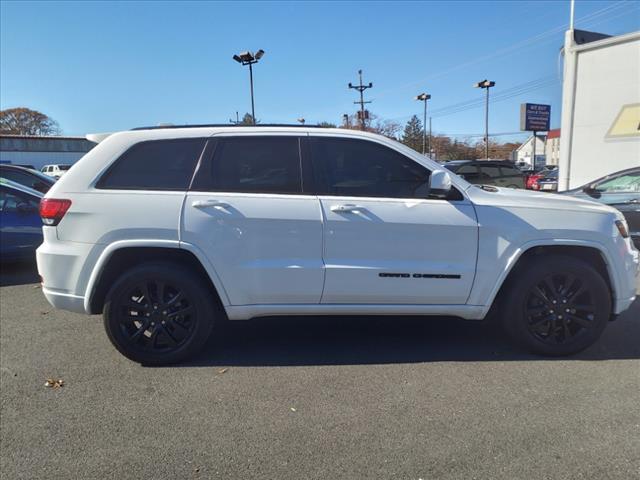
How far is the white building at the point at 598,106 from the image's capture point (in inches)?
524

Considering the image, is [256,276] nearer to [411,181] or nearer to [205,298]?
[205,298]

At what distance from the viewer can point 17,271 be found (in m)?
7.51

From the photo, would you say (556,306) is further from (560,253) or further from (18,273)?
(18,273)

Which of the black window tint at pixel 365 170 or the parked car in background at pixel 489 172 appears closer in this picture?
the black window tint at pixel 365 170

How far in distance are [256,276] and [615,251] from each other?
2941 millimetres

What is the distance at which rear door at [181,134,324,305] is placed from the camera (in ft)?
11.9

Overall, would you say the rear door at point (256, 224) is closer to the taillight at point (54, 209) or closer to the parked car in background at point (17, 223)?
the taillight at point (54, 209)

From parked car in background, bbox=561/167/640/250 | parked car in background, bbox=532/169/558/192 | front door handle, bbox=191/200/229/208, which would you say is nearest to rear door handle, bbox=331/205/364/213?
front door handle, bbox=191/200/229/208

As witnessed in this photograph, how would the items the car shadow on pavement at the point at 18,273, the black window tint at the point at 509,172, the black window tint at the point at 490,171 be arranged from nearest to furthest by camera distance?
1. the car shadow on pavement at the point at 18,273
2. the black window tint at the point at 490,171
3. the black window tint at the point at 509,172

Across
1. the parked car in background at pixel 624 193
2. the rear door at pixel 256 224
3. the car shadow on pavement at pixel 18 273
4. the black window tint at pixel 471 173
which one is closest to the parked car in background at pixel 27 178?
the car shadow on pavement at pixel 18 273

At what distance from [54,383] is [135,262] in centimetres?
109

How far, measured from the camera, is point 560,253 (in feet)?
12.8

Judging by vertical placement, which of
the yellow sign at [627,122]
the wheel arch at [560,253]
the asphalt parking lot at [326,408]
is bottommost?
the asphalt parking lot at [326,408]

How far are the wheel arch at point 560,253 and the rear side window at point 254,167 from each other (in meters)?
1.82
